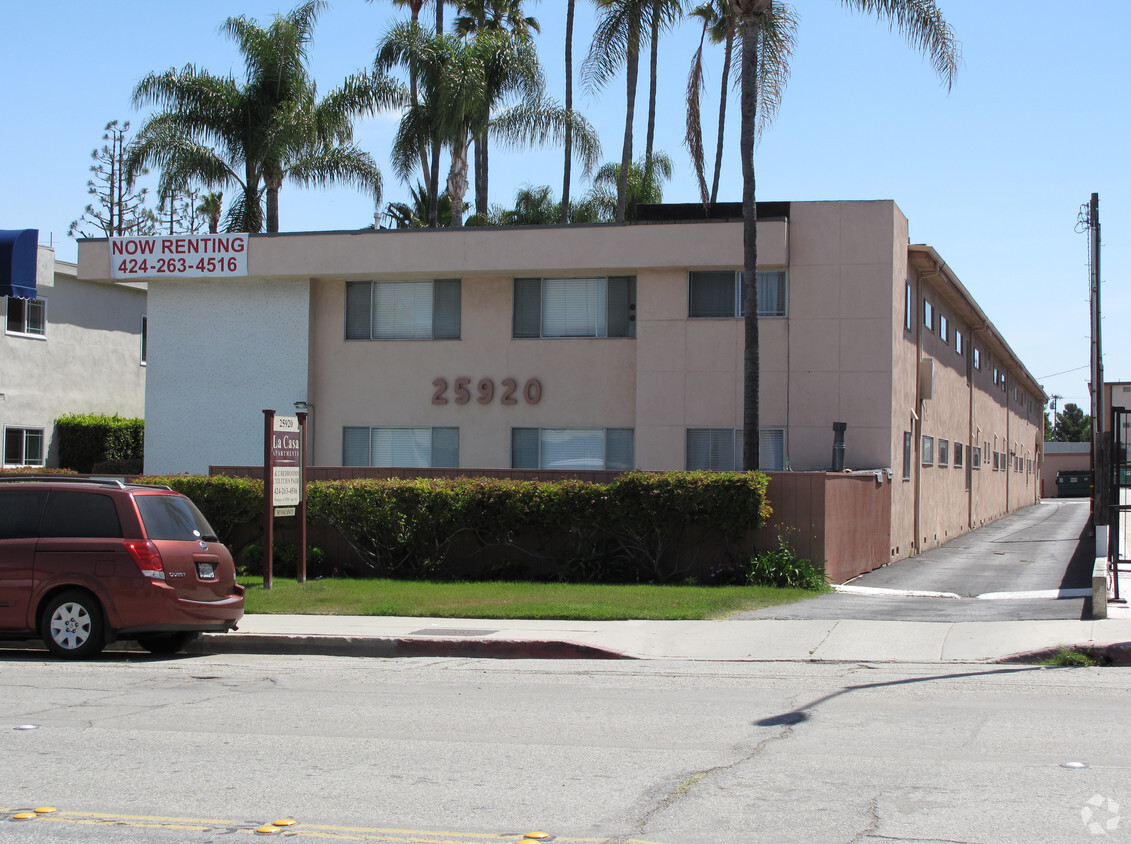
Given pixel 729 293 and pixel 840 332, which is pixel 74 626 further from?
pixel 840 332

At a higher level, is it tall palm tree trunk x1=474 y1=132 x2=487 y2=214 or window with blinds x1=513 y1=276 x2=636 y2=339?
tall palm tree trunk x1=474 y1=132 x2=487 y2=214

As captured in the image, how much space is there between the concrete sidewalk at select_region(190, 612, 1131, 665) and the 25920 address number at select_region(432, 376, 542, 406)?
9868 millimetres

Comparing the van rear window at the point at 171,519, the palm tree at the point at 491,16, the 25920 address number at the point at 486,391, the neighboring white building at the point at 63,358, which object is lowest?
the van rear window at the point at 171,519

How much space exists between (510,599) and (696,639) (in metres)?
3.33

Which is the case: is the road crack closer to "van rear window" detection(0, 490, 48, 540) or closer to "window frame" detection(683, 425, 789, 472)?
"van rear window" detection(0, 490, 48, 540)

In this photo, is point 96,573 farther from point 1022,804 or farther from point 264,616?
point 1022,804

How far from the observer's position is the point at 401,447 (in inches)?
942

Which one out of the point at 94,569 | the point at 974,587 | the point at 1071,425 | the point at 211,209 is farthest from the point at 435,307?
the point at 1071,425

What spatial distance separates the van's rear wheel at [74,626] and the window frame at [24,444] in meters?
22.6

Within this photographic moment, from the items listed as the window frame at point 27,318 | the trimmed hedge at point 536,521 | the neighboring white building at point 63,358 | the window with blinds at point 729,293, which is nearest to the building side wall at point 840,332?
the window with blinds at point 729,293

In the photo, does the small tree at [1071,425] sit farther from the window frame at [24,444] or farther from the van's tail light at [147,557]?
the van's tail light at [147,557]

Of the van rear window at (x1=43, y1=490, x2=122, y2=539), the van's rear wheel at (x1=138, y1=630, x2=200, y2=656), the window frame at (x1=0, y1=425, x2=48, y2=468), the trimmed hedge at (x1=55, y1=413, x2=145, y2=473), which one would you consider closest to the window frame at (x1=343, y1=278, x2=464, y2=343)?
the van's rear wheel at (x1=138, y1=630, x2=200, y2=656)

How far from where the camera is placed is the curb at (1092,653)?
1102 centimetres
